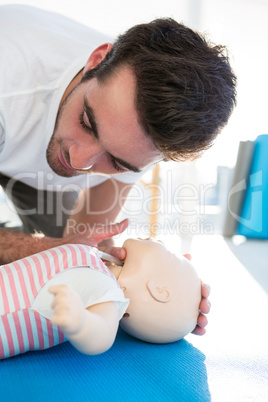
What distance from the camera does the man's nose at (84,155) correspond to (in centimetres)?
122

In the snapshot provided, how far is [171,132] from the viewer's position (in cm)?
112

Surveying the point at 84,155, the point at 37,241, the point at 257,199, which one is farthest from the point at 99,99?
the point at 257,199

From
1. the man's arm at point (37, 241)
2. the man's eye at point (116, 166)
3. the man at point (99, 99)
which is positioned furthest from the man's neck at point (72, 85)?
the man's arm at point (37, 241)

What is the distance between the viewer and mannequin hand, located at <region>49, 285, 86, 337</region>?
733mm

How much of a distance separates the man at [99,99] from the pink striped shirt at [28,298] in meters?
0.21

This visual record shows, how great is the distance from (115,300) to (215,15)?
10.7ft

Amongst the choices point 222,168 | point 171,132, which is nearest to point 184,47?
point 171,132

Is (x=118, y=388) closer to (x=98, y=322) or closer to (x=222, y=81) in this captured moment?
(x=98, y=322)

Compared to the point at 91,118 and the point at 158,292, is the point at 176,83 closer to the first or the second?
the point at 91,118

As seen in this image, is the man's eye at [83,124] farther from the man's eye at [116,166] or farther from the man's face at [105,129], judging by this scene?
the man's eye at [116,166]

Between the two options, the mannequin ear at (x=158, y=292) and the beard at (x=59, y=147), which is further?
the beard at (x=59, y=147)

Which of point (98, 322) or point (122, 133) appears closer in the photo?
point (98, 322)

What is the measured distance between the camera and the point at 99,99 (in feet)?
3.89

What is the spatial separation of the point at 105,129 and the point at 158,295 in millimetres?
478
